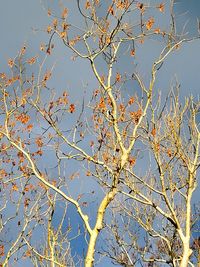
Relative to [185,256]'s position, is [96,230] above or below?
below

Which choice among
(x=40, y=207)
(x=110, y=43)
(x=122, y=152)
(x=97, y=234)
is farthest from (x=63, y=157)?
(x=40, y=207)

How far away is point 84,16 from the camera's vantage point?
734 centimetres

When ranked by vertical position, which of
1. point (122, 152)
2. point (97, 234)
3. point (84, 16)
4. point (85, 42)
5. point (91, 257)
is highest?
point (84, 16)

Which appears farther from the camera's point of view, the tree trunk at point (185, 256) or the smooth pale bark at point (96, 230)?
the tree trunk at point (185, 256)

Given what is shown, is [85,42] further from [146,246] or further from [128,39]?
[146,246]

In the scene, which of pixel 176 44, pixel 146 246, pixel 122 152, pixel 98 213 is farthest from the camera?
pixel 146 246

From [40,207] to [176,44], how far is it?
698 cm

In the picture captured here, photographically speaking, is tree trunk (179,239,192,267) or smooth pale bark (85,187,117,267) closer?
smooth pale bark (85,187,117,267)

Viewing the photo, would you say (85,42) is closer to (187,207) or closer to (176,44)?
(176,44)

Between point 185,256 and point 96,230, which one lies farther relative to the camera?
point 185,256

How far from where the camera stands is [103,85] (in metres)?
7.36

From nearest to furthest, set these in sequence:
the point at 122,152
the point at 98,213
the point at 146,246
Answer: the point at 98,213, the point at 122,152, the point at 146,246

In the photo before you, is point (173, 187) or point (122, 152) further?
point (173, 187)

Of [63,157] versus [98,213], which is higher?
[63,157]
